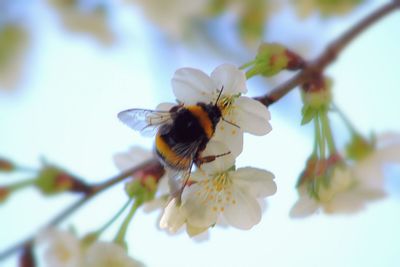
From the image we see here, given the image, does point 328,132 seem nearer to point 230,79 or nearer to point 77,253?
point 230,79

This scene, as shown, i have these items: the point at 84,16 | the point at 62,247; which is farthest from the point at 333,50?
the point at 84,16

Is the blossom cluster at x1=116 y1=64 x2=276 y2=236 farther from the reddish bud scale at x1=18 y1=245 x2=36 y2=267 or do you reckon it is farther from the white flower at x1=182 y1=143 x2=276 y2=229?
the reddish bud scale at x1=18 y1=245 x2=36 y2=267

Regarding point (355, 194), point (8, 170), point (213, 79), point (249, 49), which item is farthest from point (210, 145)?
point (249, 49)

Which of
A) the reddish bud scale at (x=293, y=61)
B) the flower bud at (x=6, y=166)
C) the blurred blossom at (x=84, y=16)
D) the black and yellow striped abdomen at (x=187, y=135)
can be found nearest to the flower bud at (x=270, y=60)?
the reddish bud scale at (x=293, y=61)

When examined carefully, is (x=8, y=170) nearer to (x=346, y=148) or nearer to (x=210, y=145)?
(x=210, y=145)

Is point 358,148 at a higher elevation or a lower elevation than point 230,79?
lower

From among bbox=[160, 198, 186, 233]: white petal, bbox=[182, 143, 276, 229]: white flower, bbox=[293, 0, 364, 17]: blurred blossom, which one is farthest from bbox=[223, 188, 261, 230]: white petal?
bbox=[293, 0, 364, 17]: blurred blossom

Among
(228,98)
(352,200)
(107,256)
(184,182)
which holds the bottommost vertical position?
(352,200)
